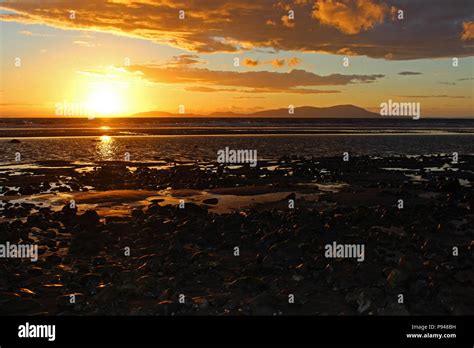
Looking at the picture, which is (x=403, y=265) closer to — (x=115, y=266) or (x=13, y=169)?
(x=115, y=266)

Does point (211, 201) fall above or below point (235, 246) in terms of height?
above

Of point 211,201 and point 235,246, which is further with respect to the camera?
point 211,201

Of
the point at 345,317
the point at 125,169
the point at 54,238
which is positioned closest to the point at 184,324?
the point at 345,317

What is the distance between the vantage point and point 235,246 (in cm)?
1384

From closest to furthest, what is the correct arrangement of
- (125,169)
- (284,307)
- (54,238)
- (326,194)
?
(284,307) → (54,238) → (326,194) → (125,169)

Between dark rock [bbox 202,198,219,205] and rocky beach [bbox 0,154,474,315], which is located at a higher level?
dark rock [bbox 202,198,219,205]

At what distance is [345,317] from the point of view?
30.3ft

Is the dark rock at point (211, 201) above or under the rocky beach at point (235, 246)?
above

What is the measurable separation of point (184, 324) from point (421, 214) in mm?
11778

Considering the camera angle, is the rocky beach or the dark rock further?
the dark rock

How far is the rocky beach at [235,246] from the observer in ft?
32.7

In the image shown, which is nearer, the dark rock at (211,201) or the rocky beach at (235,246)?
the rocky beach at (235,246)

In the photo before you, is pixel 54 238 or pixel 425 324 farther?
pixel 54 238

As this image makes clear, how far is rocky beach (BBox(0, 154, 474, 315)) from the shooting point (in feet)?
32.7
